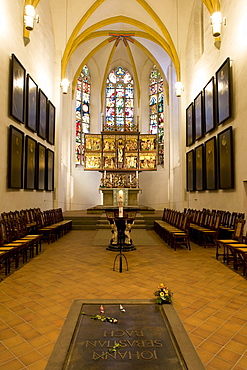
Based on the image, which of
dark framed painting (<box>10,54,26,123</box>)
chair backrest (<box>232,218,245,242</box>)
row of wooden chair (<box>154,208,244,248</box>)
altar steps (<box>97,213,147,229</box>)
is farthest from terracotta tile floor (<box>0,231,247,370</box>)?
altar steps (<box>97,213,147,229</box>)

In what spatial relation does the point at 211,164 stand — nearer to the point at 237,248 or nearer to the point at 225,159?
the point at 225,159

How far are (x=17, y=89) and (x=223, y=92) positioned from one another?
269 inches

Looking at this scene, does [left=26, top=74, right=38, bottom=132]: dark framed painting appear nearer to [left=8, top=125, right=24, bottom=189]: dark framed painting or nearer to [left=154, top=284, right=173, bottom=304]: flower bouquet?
[left=8, top=125, right=24, bottom=189]: dark framed painting

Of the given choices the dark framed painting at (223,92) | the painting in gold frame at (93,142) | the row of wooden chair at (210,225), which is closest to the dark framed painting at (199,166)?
the row of wooden chair at (210,225)

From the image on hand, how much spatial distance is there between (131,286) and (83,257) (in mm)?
2589

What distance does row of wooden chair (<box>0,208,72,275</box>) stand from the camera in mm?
5689

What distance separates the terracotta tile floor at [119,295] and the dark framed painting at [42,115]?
6289 mm

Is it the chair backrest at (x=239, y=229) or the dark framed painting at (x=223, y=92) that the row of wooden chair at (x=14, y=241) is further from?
the dark framed painting at (x=223, y=92)

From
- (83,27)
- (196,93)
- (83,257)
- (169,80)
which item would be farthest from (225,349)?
(169,80)

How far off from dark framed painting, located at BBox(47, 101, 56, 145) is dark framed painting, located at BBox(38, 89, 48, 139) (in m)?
0.56

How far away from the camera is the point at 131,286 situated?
4.61 meters

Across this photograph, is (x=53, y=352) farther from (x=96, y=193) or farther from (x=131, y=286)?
(x=96, y=193)

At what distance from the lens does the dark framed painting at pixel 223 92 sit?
8719 mm

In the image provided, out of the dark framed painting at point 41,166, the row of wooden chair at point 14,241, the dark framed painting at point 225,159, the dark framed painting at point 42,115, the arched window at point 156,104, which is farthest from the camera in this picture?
the arched window at point 156,104
